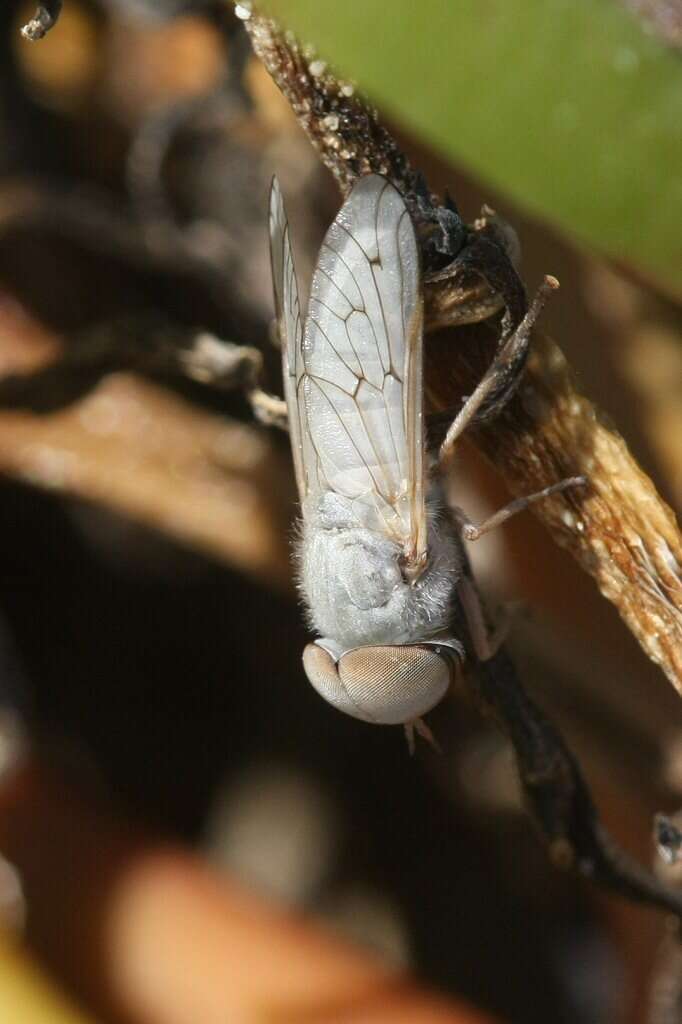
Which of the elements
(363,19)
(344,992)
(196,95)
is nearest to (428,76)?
(363,19)

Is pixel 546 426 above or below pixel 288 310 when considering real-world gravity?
above

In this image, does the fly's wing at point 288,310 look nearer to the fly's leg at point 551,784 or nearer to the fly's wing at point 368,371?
the fly's wing at point 368,371

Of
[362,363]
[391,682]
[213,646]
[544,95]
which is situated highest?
[544,95]

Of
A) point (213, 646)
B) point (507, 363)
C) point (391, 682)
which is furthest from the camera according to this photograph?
point (213, 646)

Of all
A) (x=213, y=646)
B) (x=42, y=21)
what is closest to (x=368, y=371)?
(x=42, y=21)

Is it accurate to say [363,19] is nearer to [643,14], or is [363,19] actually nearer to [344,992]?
[643,14]

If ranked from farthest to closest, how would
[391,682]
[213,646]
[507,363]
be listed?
[213,646] → [391,682] → [507,363]

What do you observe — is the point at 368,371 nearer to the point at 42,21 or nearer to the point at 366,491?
the point at 366,491
